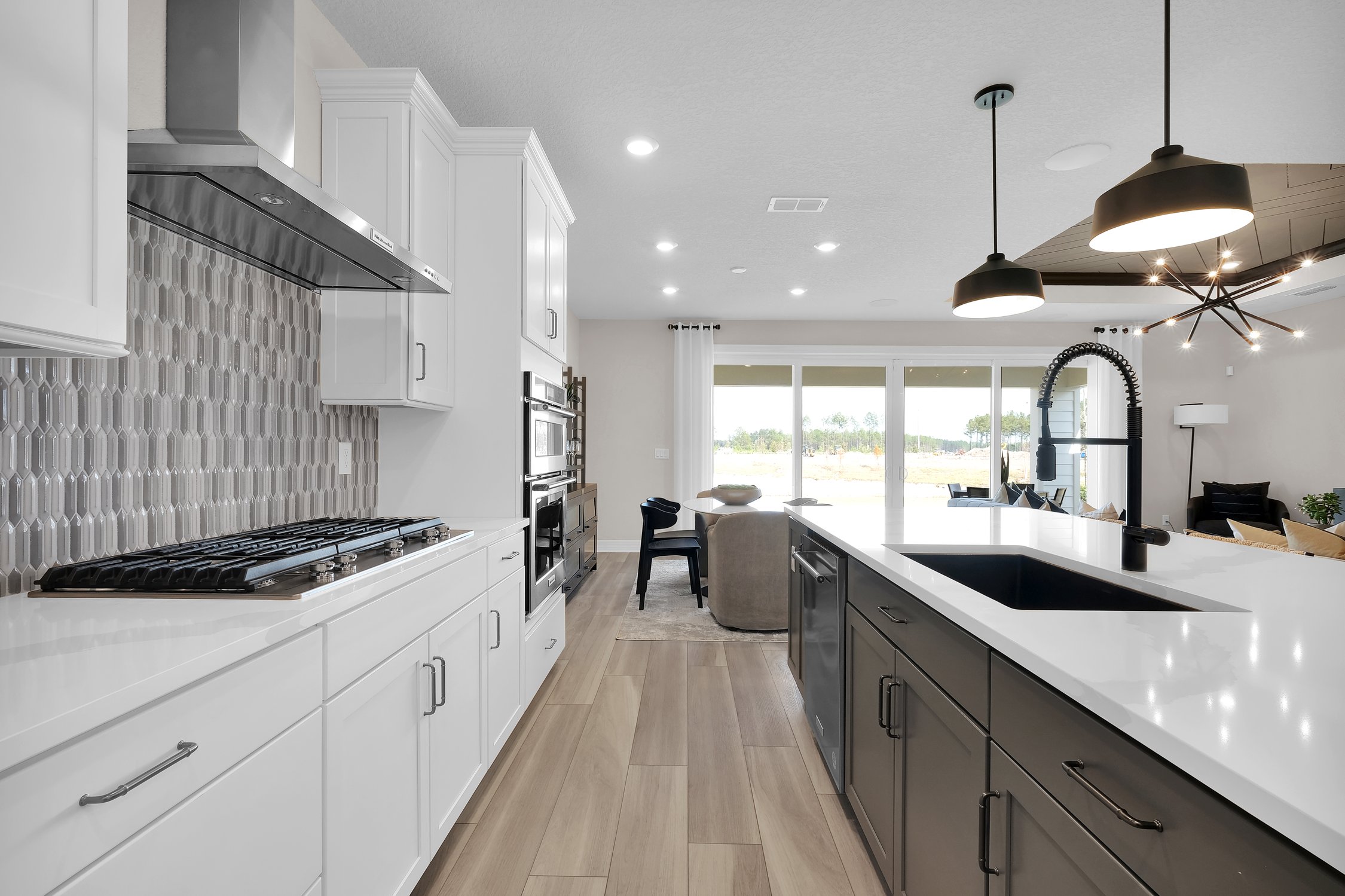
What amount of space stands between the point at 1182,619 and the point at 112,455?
2.14 m

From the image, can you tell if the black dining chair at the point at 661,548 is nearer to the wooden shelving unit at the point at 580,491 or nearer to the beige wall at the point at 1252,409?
the wooden shelving unit at the point at 580,491

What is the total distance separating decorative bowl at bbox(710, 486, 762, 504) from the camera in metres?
4.43

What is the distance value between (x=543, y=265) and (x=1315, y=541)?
353 cm

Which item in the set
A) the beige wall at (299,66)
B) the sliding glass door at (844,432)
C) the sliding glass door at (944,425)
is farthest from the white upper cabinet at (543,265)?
the sliding glass door at (944,425)

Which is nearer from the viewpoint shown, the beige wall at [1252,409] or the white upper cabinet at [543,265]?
the white upper cabinet at [543,265]

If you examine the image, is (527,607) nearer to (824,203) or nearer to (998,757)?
(998,757)

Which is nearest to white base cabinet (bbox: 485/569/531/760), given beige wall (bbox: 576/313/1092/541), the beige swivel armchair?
the beige swivel armchair

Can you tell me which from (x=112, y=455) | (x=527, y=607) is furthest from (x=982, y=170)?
(x=112, y=455)

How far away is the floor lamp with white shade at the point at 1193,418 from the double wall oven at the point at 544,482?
285 inches

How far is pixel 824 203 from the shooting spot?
12.1 feet

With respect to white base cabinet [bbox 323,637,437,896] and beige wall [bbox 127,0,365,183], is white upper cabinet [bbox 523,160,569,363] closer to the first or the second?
beige wall [bbox 127,0,365,183]

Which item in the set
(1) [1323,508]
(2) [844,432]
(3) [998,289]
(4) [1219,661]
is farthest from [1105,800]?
(1) [1323,508]

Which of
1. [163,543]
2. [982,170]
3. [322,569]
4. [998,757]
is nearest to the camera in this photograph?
[998,757]

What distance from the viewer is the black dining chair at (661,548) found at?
14.7 feet
